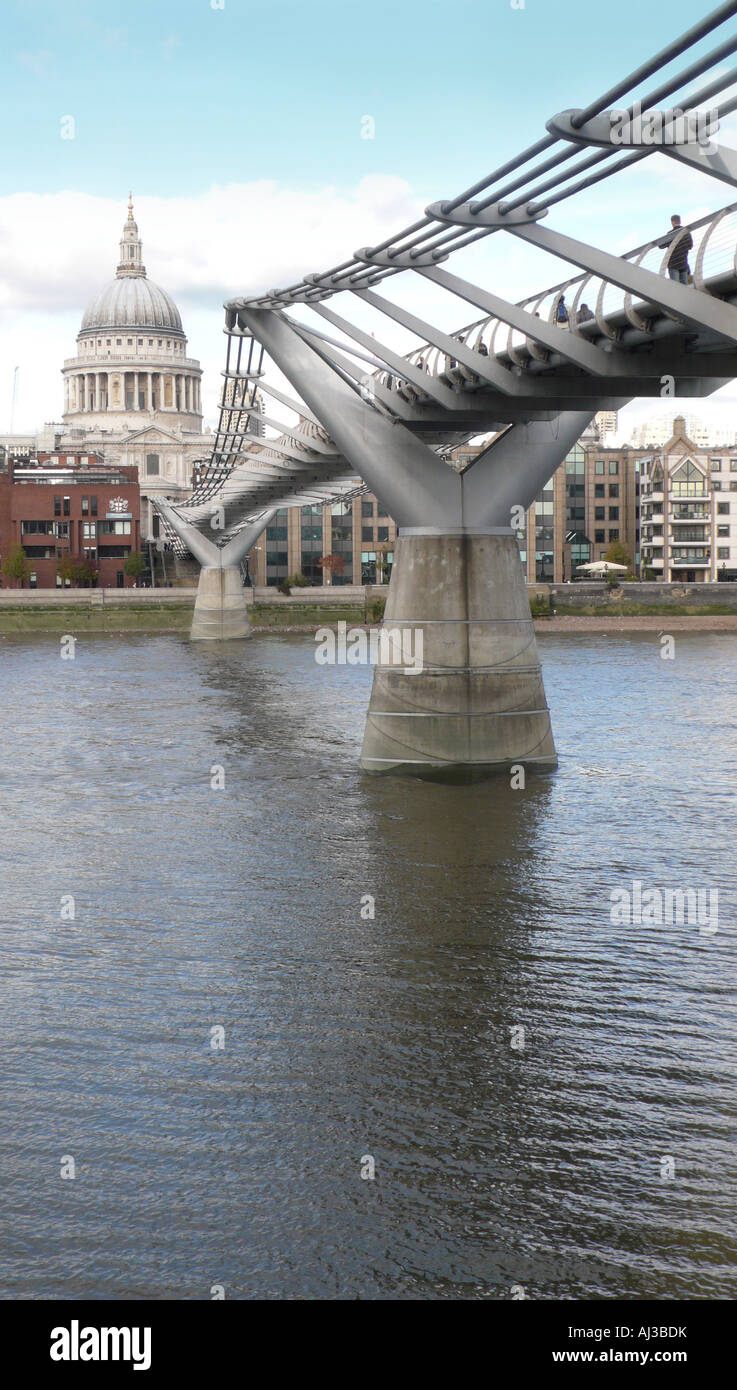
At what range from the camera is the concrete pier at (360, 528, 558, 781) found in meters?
29.7

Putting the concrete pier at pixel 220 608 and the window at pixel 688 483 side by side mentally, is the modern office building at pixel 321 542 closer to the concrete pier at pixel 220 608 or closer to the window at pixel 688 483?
the window at pixel 688 483

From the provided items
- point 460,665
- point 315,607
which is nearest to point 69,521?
point 315,607

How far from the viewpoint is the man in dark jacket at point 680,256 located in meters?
19.0

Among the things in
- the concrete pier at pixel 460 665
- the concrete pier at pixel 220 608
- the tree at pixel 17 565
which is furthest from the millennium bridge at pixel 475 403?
the tree at pixel 17 565

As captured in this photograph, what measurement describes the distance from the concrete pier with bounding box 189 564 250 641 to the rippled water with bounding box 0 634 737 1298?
58.1 meters

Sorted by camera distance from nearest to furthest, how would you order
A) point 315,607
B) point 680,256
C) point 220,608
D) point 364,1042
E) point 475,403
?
1. point 364,1042
2. point 680,256
3. point 475,403
4. point 220,608
5. point 315,607

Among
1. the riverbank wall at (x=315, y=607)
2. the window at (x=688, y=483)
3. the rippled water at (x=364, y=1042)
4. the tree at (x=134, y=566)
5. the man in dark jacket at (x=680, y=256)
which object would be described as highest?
the window at (x=688, y=483)

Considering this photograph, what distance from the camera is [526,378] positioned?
26.1 m

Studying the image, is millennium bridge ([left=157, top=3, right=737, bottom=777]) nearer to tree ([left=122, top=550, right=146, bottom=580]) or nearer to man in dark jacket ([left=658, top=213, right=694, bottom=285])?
man in dark jacket ([left=658, top=213, right=694, bottom=285])

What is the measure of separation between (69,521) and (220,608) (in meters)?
44.6

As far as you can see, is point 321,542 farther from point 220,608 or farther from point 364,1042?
point 364,1042

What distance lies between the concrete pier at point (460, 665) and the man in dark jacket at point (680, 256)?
1126cm

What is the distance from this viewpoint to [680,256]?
62.4 feet
